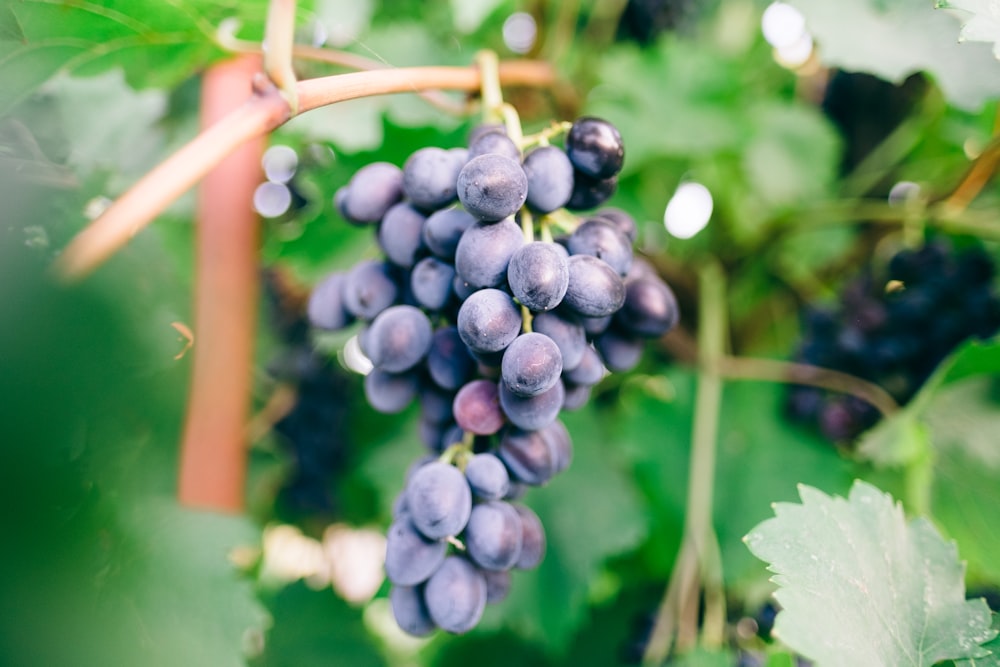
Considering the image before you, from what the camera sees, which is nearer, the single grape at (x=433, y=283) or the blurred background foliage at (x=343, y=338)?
the blurred background foliage at (x=343, y=338)

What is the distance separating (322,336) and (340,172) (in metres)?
0.30

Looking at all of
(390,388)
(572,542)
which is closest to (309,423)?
(572,542)

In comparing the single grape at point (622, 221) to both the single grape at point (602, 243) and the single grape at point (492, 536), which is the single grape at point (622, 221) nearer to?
the single grape at point (602, 243)

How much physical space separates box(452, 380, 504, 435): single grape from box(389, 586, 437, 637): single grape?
0.61 feet

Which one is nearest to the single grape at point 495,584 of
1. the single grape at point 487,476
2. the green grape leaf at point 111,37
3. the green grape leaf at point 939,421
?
Answer: the single grape at point 487,476

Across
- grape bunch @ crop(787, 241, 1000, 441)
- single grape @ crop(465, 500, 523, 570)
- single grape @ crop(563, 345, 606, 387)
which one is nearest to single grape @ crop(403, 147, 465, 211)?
single grape @ crop(563, 345, 606, 387)

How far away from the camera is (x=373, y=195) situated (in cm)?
69

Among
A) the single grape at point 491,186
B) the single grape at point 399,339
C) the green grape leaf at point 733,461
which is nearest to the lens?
the single grape at point 491,186

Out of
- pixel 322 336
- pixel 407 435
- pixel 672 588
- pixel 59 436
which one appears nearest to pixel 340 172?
pixel 322 336

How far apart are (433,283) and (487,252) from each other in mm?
100

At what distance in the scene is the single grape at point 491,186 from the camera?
533 millimetres

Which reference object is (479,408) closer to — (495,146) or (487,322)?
(487,322)

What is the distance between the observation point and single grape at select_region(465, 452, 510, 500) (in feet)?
2.05

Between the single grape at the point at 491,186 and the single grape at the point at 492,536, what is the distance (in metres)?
0.29
